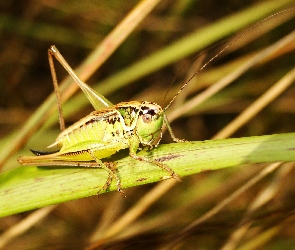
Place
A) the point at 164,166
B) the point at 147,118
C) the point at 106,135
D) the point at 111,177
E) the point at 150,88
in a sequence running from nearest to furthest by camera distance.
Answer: the point at 164,166 → the point at 111,177 → the point at 147,118 → the point at 106,135 → the point at 150,88

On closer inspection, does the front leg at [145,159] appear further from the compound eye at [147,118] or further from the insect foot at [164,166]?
the compound eye at [147,118]

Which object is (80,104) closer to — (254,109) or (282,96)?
(254,109)

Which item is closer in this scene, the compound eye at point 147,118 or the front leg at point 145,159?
the front leg at point 145,159

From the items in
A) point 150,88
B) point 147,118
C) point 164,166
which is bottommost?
point 164,166

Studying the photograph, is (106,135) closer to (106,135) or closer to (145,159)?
(106,135)

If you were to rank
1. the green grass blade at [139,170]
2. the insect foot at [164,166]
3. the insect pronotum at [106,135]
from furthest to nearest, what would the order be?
the insect pronotum at [106,135]
the insect foot at [164,166]
the green grass blade at [139,170]

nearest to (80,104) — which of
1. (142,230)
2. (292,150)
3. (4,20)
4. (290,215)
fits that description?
(142,230)

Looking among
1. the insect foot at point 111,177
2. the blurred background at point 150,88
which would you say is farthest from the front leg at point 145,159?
the blurred background at point 150,88

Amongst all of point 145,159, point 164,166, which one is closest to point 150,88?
point 145,159
